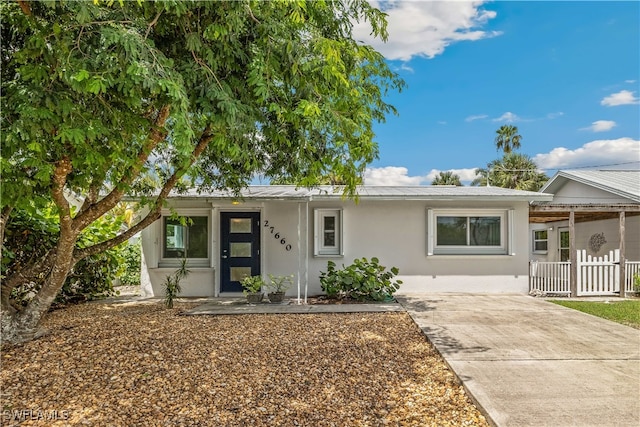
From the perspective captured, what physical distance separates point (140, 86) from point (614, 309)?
953cm

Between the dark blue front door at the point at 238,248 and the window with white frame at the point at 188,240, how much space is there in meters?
0.53

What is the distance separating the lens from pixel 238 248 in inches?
379

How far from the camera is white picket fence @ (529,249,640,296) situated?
9.51 m

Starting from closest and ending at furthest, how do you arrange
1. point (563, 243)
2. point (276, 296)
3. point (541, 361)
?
point (541, 361), point (276, 296), point (563, 243)

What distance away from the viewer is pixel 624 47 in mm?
10898

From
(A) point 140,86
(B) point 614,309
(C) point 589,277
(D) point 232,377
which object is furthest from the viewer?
(C) point 589,277

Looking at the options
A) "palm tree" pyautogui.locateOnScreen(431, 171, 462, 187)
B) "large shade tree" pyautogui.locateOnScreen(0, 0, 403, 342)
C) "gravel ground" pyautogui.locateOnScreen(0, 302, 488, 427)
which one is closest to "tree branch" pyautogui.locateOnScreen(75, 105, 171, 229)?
"large shade tree" pyautogui.locateOnScreen(0, 0, 403, 342)

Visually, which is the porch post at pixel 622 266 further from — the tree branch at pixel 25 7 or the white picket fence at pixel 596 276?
the tree branch at pixel 25 7

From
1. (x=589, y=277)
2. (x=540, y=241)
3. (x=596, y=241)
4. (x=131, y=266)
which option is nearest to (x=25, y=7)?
(x=131, y=266)

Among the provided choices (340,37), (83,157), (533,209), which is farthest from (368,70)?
(533,209)

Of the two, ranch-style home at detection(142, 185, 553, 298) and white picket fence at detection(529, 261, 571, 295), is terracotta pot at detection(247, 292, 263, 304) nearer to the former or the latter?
ranch-style home at detection(142, 185, 553, 298)

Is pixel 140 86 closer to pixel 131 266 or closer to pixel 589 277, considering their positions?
pixel 131 266

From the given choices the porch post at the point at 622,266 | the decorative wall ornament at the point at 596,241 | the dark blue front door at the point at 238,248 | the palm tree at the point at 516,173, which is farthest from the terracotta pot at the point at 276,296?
the palm tree at the point at 516,173

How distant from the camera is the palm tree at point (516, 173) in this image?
100 feet
